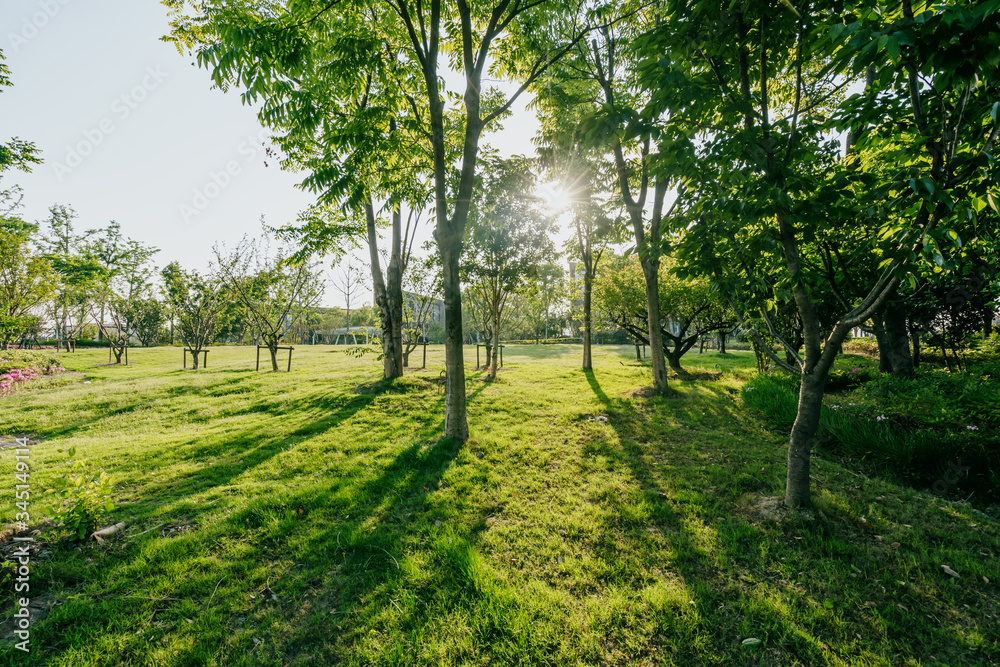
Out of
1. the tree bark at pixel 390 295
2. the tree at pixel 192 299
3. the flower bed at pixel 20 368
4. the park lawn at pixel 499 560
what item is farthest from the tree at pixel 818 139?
the tree at pixel 192 299

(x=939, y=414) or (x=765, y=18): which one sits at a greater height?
(x=765, y=18)

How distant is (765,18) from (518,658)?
603 cm

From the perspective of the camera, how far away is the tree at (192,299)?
736 inches

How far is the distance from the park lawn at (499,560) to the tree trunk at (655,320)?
3816mm

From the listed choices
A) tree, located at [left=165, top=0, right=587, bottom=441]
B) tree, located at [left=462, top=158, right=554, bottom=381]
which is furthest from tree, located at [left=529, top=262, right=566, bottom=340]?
tree, located at [left=165, top=0, right=587, bottom=441]

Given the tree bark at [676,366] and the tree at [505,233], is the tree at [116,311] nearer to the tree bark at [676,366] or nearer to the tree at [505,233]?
the tree at [505,233]

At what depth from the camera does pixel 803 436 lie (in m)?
4.09

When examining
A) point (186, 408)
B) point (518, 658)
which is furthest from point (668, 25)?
point (186, 408)

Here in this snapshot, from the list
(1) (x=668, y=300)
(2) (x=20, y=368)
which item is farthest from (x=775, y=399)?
(2) (x=20, y=368)

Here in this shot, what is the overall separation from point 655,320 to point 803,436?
655cm

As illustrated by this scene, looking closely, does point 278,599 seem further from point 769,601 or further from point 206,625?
point 769,601

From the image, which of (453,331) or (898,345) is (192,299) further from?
(898,345)

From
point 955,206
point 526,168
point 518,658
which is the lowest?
point 518,658

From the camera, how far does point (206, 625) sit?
2.80 meters
